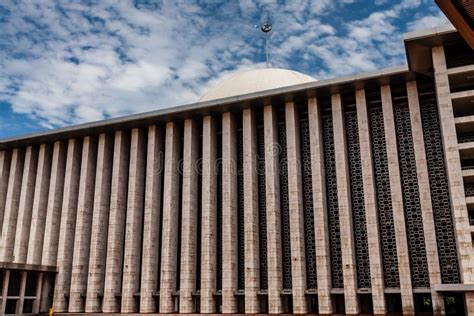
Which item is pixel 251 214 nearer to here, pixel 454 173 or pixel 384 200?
pixel 384 200

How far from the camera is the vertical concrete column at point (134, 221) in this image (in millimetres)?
31269

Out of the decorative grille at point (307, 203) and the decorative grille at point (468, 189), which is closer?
the decorative grille at point (468, 189)

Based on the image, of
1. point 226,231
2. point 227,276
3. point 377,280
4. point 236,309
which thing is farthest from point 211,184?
point 377,280

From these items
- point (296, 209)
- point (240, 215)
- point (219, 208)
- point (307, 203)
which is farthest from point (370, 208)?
point (219, 208)

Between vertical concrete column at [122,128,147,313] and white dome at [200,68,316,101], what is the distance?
7.57m

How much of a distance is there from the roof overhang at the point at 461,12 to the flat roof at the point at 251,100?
69.3 feet

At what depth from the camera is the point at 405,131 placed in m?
28.3

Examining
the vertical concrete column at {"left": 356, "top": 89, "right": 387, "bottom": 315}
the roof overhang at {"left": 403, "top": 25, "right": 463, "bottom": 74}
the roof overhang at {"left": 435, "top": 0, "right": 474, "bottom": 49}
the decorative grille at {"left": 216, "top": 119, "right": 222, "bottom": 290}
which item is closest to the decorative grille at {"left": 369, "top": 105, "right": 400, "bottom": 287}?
the vertical concrete column at {"left": 356, "top": 89, "right": 387, "bottom": 315}

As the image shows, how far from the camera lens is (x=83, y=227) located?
34.1 m

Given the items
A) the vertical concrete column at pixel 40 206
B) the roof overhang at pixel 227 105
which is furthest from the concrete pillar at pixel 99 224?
the vertical concrete column at pixel 40 206

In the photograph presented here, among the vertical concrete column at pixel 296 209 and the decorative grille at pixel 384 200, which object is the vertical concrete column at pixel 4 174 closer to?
the vertical concrete column at pixel 296 209

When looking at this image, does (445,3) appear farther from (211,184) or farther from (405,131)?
A: (211,184)

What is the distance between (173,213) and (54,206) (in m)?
10.5

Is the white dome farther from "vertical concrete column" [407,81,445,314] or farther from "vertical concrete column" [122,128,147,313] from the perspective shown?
"vertical concrete column" [407,81,445,314]
